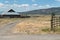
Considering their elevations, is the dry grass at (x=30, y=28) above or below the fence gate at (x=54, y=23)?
below

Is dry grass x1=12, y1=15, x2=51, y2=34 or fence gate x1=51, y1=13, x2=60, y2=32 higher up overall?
fence gate x1=51, y1=13, x2=60, y2=32

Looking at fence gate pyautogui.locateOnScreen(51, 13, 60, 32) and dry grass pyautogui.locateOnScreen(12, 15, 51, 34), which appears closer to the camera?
fence gate pyautogui.locateOnScreen(51, 13, 60, 32)

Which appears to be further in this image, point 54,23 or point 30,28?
point 30,28

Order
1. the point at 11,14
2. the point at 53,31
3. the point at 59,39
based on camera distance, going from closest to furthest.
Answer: the point at 59,39 < the point at 53,31 < the point at 11,14

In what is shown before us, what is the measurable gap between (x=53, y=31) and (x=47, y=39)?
6.15 metres

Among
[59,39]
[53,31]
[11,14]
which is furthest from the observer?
[11,14]

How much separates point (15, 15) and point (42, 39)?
→ 10220 cm

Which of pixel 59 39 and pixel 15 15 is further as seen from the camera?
pixel 15 15

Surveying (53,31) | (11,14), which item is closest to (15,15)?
(11,14)

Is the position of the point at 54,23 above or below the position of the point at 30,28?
above

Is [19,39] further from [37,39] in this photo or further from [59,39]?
[59,39]

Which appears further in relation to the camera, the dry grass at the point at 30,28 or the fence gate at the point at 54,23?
the dry grass at the point at 30,28

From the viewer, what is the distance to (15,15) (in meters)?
118

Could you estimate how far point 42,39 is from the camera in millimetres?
15898
